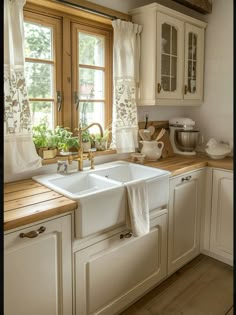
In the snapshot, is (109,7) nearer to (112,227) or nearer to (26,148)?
(26,148)

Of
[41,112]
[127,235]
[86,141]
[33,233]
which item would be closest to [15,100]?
[41,112]

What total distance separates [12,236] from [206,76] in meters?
2.36

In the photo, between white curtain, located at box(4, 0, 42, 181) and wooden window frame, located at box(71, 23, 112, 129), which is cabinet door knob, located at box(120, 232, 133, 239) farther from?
wooden window frame, located at box(71, 23, 112, 129)

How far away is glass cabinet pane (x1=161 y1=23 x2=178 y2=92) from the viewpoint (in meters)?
2.38

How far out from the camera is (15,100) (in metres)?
1.69

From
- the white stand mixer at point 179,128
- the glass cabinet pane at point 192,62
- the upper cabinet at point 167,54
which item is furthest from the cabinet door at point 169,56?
the white stand mixer at point 179,128

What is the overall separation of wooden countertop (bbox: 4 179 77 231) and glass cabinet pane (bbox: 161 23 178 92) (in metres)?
1.36

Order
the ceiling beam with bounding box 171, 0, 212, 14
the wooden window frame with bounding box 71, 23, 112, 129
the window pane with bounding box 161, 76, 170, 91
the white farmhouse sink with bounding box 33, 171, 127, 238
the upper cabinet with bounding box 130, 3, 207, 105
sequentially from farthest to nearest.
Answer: the ceiling beam with bounding box 171, 0, 212, 14, the window pane with bounding box 161, 76, 170, 91, the upper cabinet with bounding box 130, 3, 207, 105, the wooden window frame with bounding box 71, 23, 112, 129, the white farmhouse sink with bounding box 33, 171, 127, 238

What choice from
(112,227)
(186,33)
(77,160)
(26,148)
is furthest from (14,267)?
(186,33)

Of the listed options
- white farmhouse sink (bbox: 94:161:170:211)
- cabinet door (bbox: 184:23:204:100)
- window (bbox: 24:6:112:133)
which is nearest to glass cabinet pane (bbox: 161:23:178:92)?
cabinet door (bbox: 184:23:204:100)

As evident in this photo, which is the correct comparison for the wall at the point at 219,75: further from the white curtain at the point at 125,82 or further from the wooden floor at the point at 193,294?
the wooden floor at the point at 193,294

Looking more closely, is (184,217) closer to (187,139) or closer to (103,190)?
(187,139)

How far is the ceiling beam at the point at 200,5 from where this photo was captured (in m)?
2.55

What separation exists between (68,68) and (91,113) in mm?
397
